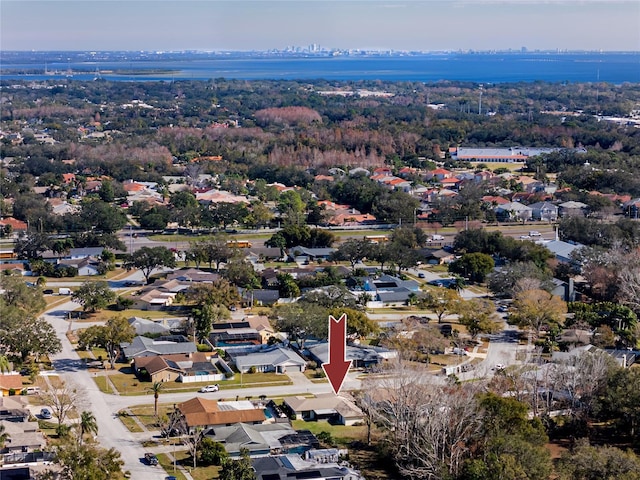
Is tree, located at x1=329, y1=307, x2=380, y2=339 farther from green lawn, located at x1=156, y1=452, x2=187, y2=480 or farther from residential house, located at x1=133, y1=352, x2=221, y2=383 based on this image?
green lawn, located at x1=156, y1=452, x2=187, y2=480

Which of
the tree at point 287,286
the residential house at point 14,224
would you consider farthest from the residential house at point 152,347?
the residential house at point 14,224

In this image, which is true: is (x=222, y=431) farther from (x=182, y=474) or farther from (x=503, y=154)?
(x=503, y=154)

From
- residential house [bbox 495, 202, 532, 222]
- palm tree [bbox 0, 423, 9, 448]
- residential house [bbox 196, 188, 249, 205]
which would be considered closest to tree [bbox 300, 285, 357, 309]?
palm tree [bbox 0, 423, 9, 448]

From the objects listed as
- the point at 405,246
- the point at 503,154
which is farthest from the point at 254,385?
the point at 503,154

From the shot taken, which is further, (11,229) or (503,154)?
(503,154)

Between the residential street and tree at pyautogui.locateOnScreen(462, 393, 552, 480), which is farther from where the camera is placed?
the residential street

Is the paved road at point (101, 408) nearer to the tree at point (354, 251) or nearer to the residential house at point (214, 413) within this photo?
the residential house at point (214, 413)

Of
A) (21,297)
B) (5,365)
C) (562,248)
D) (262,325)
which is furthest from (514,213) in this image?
(5,365)
